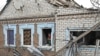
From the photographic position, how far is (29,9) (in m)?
18.2

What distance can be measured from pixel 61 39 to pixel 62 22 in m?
0.93

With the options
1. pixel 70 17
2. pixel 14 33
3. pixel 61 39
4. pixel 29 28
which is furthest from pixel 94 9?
pixel 14 33

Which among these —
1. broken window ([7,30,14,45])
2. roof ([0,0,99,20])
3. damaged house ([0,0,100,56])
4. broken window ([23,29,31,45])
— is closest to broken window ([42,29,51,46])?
damaged house ([0,0,100,56])

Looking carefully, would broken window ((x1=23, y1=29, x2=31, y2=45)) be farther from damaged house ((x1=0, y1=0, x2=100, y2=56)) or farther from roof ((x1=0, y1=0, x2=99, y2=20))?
roof ((x1=0, y1=0, x2=99, y2=20))

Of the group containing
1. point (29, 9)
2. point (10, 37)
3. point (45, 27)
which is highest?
point (29, 9)

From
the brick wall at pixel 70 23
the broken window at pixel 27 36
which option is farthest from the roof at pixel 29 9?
the broken window at pixel 27 36

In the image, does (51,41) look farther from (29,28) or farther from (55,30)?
(29,28)

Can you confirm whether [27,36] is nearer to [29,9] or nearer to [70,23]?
[29,9]

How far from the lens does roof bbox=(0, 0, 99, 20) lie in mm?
16625

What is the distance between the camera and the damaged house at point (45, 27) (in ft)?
47.9

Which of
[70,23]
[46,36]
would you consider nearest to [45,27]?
[46,36]

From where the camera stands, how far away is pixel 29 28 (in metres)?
17.8

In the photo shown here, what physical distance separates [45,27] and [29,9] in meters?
2.00

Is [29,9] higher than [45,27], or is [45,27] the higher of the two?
[29,9]
